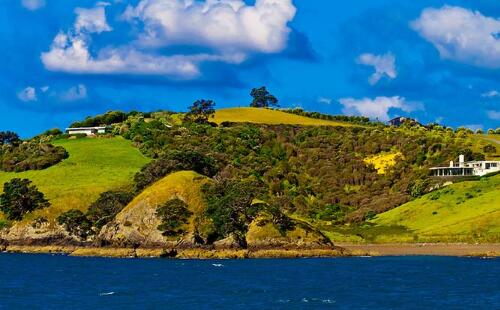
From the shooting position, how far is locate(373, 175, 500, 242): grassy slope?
161125 mm

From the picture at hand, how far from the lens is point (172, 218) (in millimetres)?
149375

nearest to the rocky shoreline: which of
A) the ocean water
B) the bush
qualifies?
the bush

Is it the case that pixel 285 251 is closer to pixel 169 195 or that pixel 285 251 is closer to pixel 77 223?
pixel 169 195

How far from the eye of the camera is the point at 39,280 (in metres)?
108

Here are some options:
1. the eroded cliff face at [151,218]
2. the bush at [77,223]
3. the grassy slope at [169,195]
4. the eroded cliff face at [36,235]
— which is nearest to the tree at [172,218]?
the eroded cliff face at [151,218]

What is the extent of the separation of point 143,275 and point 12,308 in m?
34.4

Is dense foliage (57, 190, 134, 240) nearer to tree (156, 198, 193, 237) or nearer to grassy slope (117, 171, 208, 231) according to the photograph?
grassy slope (117, 171, 208, 231)

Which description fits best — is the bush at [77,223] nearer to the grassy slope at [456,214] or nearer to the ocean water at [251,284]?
the ocean water at [251,284]

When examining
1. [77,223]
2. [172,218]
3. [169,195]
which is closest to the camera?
[172,218]

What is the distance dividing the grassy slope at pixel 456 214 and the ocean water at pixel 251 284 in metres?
20.7

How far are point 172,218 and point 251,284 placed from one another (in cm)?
5133

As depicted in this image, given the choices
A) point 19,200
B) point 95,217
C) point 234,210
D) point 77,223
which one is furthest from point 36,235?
point 234,210

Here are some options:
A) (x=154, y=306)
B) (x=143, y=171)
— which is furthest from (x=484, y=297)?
(x=143, y=171)

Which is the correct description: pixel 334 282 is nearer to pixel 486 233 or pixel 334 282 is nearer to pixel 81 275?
pixel 81 275
